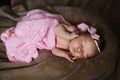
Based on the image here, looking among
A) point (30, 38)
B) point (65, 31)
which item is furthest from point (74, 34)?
point (30, 38)

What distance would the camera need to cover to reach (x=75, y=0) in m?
1.81

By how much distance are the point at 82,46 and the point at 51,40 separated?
16 centimetres

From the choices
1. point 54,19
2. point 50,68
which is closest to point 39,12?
point 54,19

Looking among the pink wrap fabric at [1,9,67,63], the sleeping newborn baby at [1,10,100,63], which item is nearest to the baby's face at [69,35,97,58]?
the sleeping newborn baby at [1,10,100,63]

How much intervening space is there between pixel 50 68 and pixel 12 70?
19 cm

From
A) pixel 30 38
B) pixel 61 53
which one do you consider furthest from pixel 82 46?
pixel 30 38

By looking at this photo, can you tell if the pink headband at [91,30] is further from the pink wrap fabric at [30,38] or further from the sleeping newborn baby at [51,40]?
the pink wrap fabric at [30,38]

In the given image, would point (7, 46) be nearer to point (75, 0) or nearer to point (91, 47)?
point (91, 47)

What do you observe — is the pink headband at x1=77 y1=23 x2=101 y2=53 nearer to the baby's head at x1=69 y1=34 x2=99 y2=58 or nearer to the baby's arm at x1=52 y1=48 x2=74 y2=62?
the baby's head at x1=69 y1=34 x2=99 y2=58

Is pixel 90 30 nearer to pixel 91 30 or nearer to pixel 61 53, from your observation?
pixel 91 30

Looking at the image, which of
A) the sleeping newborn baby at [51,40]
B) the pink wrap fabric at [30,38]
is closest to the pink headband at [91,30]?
the sleeping newborn baby at [51,40]

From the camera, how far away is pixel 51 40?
1276 mm

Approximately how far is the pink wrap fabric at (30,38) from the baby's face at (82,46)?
110 mm

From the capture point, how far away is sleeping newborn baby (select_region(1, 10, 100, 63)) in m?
1.24
